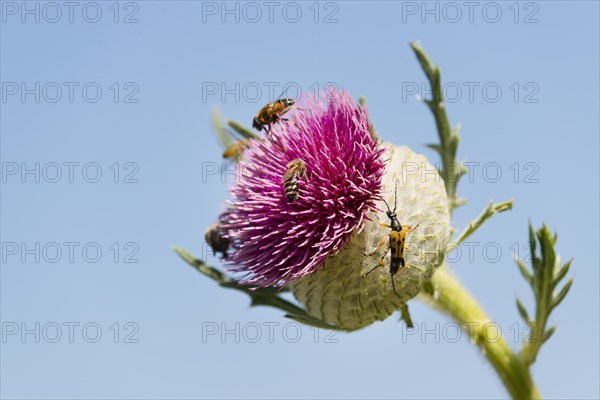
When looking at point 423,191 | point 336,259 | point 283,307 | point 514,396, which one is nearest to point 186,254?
point 283,307

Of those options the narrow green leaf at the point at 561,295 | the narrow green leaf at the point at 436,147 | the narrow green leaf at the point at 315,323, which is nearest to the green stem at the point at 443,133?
the narrow green leaf at the point at 436,147

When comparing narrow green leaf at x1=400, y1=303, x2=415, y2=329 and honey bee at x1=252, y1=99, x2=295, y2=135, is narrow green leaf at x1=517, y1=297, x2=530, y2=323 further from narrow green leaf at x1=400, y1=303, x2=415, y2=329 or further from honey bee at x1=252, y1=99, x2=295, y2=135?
honey bee at x1=252, y1=99, x2=295, y2=135

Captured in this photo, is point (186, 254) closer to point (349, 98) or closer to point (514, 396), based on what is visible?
point (349, 98)

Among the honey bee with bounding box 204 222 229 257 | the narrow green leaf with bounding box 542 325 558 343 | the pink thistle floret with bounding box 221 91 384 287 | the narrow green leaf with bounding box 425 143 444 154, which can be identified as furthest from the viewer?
the honey bee with bounding box 204 222 229 257

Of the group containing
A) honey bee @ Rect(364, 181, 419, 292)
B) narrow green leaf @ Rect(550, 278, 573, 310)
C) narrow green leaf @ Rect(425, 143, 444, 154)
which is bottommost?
narrow green leaf @ Rect(550, 278, 573, 310)

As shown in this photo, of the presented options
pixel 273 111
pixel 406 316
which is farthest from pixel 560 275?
pixel 273 111

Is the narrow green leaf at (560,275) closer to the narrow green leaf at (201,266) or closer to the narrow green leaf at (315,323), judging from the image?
the narrow green leaf at (315,323)

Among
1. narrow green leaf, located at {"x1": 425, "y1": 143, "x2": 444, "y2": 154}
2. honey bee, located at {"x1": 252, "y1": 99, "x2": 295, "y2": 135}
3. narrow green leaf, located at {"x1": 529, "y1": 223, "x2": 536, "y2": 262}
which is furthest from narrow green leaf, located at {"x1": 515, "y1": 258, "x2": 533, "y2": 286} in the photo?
honey bee, located at {"x1": 252, "y1": 99, "x2": 295, "y2": 135}
